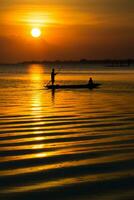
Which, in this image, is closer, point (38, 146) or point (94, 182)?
point (94, 182)

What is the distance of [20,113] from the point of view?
56.1 feet

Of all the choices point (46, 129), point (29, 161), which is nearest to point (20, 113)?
point (46, 129)

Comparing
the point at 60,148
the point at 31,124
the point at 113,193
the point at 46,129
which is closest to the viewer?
the point at 113,193

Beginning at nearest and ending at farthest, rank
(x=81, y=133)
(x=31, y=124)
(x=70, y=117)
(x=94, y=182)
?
(x=94, y=182) < (x=81, y=133) < (x=31, y=124) < (x=70, y=117)

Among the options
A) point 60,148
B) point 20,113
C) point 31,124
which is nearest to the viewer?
point 60,148

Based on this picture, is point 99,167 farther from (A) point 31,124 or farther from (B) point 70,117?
(B) point 70,117

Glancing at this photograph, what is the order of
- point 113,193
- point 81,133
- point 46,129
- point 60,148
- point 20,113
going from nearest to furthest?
point 113,193 → point 60,148 → point 81,133 → point 46,129 → point 20,113

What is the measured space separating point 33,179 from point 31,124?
683 centimetres

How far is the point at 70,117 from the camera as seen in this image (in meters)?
15.8

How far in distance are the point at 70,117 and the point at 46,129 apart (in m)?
3.10

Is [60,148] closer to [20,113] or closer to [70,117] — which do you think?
[70,117]

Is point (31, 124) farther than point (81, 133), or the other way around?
point (31, 124)

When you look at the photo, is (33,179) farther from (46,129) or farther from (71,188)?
(46,129)

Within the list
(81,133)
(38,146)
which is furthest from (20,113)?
(38,146)
